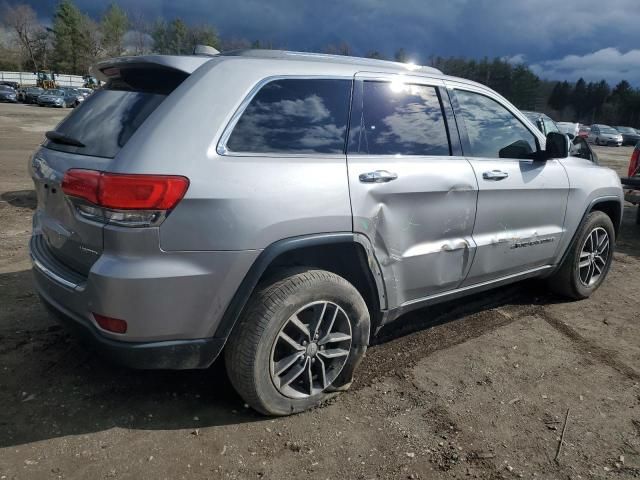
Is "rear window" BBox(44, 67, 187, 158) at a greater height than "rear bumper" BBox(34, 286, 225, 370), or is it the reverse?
"rear window" BBox(44, 67, 187, 158)

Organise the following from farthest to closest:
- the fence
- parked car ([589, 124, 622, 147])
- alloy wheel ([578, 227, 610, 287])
Result: the fence, parked car ([589, 124, 622, 147]), alloy wheel ([578, 227, 610, 287])

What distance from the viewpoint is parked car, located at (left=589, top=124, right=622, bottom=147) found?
40.3 metres

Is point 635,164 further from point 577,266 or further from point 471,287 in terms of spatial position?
point 471,287

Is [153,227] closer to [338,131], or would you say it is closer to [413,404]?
[338,131]

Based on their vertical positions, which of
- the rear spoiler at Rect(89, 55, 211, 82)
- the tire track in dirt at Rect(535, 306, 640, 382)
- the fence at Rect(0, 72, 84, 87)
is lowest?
the tire track in dirt at Rect(535, 306, 640, 382)

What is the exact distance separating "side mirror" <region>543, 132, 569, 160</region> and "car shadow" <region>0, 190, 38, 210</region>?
251 inches

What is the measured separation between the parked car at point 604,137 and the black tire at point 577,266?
41.5 meters

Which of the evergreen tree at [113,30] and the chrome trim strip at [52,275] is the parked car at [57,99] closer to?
the chrome trim strip at [52,275]

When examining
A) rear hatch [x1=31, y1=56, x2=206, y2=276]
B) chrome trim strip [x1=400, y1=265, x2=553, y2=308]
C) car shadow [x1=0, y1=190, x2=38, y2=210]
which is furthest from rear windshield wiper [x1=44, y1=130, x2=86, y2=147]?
car shadow [x1=0, y1=190, x2=38, y2=210]

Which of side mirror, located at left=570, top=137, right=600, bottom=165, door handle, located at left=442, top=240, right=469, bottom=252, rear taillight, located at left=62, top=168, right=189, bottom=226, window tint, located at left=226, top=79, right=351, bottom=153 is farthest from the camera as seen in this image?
side mirror, located at left=570, top=137, right=600, bottom=165

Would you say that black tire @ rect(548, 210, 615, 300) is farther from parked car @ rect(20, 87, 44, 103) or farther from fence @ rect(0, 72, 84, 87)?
fence @ rect(0, 72, 84, 87)

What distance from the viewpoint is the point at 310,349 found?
9.14 ft

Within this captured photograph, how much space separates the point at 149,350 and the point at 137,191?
74 centimetres

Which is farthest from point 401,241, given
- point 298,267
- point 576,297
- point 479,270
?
point 576,297
